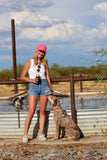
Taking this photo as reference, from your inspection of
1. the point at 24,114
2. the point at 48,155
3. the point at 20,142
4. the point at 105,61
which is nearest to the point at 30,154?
the point at 48,155

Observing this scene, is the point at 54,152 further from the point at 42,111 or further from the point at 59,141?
the point at 42,111

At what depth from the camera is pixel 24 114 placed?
23.0ft

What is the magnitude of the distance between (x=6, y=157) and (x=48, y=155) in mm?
731

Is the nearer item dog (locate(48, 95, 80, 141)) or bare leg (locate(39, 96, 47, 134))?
bare leg (locate(39, 96, 47, 134))

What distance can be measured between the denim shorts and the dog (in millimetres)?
323

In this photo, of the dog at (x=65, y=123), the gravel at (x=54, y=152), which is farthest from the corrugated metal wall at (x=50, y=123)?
the gravel at (x=54, y=152)

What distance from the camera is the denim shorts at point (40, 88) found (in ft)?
20.4

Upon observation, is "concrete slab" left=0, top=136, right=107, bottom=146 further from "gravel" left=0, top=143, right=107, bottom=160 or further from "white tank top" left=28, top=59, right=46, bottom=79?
"white tank top" left=28, top=59, right=46, bottom=79

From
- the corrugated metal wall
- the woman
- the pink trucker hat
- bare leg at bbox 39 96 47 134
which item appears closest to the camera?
the pink trucker hat

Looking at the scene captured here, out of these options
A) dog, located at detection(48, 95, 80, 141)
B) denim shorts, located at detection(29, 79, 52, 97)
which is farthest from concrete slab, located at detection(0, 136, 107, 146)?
denim shorts, located at detection(29, 79, 52, 97)

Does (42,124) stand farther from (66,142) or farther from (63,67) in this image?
(63,67)

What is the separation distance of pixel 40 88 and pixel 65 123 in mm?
955

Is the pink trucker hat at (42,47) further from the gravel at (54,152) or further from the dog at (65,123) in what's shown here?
the gravel at (54,152)

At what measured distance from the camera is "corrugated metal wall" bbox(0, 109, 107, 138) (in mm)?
6916
